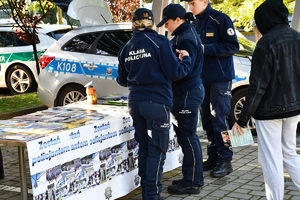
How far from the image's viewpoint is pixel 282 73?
14.0ft

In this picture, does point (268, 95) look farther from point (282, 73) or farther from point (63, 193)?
point (63, 193)

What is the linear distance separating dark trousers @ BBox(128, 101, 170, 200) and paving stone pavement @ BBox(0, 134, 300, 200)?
16.0 inches

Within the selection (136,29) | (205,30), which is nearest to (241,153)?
(205,30)

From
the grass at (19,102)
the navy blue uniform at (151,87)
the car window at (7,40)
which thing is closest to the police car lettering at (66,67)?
the grass at (19,102)

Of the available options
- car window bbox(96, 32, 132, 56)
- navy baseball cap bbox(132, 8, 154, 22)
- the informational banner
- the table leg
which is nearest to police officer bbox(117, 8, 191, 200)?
navy baseball cap bbox(132, 8, 154, 22)

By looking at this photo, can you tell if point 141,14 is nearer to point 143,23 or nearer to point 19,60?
point 143,23

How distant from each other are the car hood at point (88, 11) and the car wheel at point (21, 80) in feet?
14.4

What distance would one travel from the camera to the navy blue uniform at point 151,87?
16.0ft

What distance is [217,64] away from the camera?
19.6 ft

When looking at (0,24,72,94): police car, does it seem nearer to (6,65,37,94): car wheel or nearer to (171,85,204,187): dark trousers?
(6,65,37,94): car wheel

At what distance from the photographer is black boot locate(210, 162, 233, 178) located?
6.08m

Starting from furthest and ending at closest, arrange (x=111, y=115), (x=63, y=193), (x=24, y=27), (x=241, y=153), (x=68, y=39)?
(x=24, y=27), (x=68, y=39), (x=241, y=153), (x=111, y=115), (x=63, y=193)

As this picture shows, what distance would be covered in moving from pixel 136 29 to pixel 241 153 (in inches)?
116

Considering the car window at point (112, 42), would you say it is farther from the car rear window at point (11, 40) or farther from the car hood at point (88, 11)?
the car rear window at point (11, 40)
